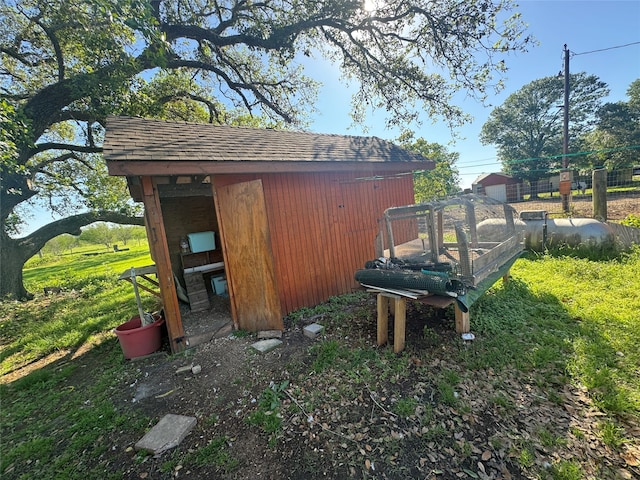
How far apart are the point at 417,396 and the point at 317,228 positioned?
336cm

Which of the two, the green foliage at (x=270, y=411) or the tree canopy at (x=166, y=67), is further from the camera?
the tree canopy at (x=166, y=67)

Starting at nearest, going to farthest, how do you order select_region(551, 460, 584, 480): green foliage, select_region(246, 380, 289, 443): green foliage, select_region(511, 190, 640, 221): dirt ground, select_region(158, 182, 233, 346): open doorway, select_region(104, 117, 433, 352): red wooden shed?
select_region(551, 460, 584, 480): green foliage < select_region(246, 380, 289, 443): green foliage < select_region(104, 117, 433, 352): red wooden shed < select_region(158, 182, 233, 346): open doorway < select_region(511, 190, 640, 221): dirt ground

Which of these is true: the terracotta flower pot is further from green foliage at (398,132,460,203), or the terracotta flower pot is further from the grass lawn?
green foliage at (398,132,460,203)

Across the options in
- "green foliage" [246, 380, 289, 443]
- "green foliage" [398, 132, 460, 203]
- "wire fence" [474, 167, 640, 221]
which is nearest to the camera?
"green foliage" [246, 380, 289, 443]

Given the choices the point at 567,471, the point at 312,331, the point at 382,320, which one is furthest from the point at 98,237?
the point at 567,471

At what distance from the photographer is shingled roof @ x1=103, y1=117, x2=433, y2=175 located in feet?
11.7

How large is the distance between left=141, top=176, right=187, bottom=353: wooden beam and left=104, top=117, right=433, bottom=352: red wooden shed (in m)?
0.01

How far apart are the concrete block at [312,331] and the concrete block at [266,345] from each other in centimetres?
42

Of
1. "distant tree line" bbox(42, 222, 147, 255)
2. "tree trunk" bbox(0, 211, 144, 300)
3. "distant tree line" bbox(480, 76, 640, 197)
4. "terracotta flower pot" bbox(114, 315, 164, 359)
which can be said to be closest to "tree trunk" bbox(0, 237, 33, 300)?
"tree trunk" bbox(0, 211, 144, 300)

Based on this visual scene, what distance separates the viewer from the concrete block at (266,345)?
3.65 metres

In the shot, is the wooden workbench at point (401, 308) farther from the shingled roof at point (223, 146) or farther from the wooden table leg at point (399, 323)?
the shingled roof at point (223, 146)

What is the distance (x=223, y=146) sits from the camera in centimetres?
451

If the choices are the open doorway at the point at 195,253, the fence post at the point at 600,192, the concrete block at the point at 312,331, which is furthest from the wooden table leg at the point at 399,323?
the fence post at the point at 600,192

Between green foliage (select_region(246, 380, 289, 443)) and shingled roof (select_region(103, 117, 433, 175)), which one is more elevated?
shingled roof (select_region(103, 117, 433, 175))
